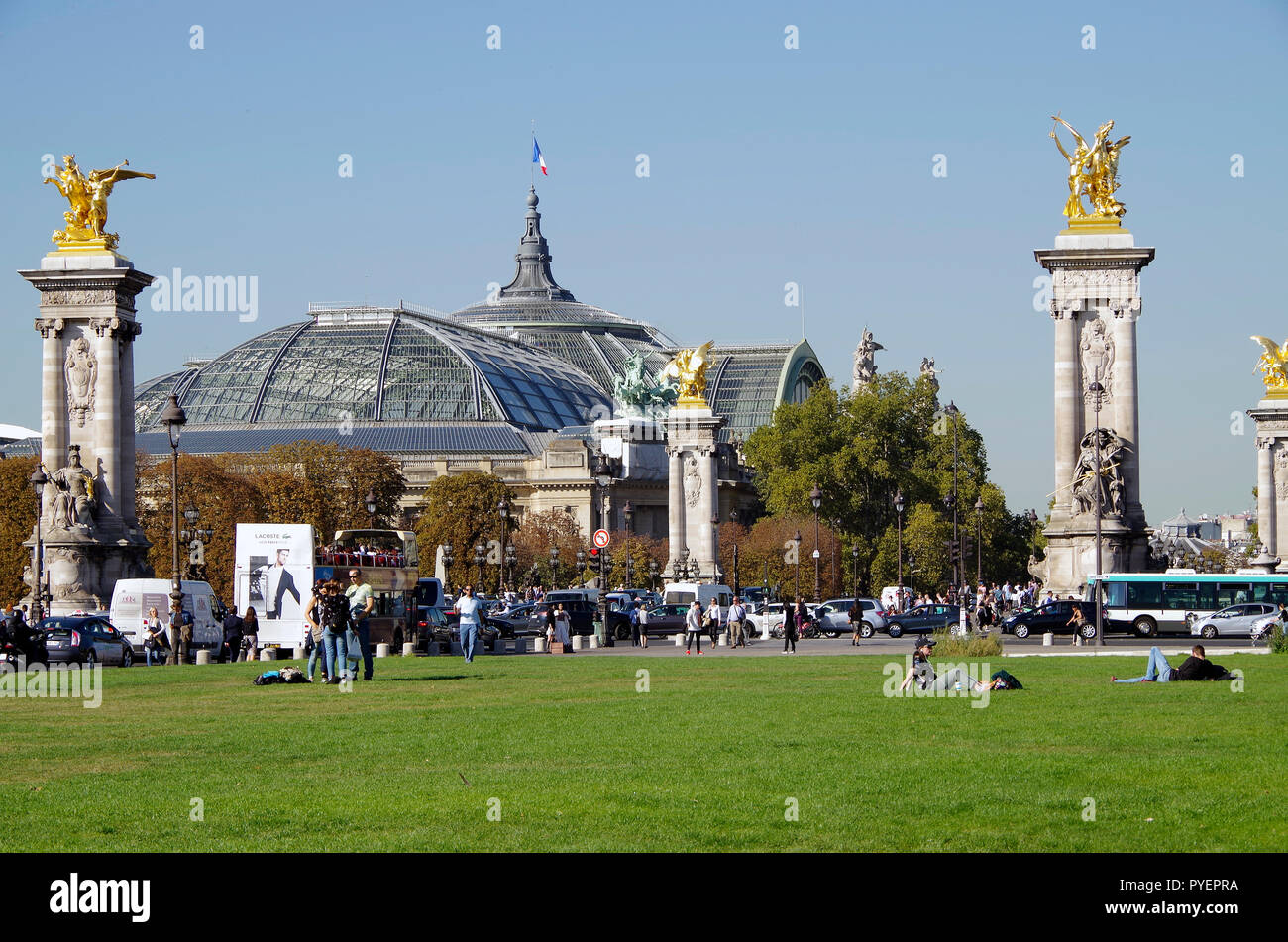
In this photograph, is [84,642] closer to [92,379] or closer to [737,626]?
[92,379]

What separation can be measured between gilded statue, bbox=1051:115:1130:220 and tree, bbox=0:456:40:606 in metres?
49.6

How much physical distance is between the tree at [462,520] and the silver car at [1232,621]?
61.6 metres

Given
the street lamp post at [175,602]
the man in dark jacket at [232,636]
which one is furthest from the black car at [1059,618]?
the street lamp post at [175,602]

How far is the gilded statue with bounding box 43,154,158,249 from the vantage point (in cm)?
5666

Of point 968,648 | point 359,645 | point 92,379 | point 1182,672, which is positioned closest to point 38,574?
point 92,379

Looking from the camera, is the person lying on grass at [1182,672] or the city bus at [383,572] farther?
the city bus at [383,572]

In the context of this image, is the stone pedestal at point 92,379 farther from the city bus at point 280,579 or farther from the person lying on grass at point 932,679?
the person lying on grass at point 932,679

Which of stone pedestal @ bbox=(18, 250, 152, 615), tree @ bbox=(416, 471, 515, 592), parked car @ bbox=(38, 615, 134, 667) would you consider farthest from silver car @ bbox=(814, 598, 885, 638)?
tree @ bbox=(416, 471, 515, 592)

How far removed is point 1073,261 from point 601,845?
44.0 meters

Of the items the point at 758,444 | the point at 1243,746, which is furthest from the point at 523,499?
the point at 1243,746

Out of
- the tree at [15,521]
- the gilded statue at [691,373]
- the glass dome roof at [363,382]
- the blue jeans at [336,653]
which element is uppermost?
the glass dome roof at [363,382]

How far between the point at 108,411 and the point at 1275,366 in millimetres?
54395

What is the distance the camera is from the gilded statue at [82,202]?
186 ft

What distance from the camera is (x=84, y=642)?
4175 cm
